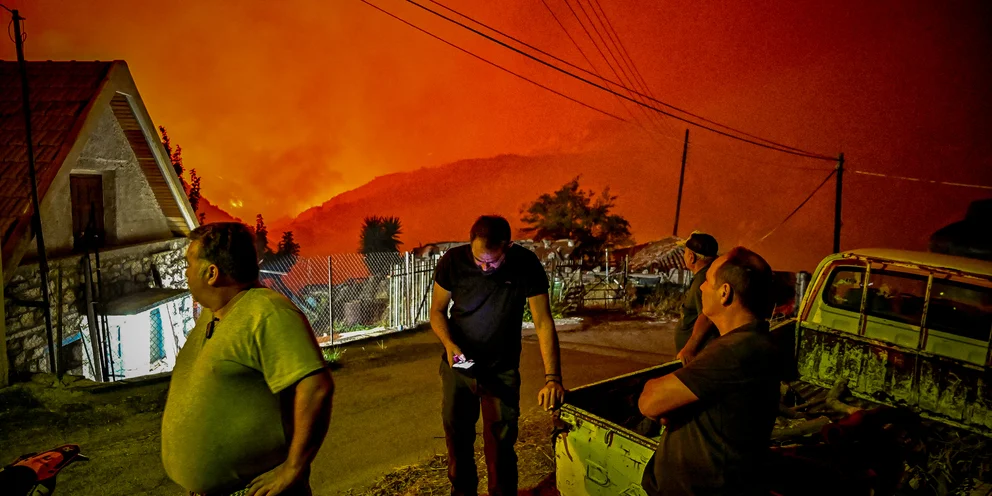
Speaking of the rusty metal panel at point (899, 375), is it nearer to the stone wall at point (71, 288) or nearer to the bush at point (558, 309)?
the bush at point (558, 309)

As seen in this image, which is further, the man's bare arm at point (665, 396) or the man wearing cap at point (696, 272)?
the man wearing cap at point (696, 272)

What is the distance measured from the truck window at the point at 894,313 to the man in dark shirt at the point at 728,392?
13.1 ft

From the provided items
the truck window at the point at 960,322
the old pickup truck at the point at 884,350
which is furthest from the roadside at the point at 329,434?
the truck window at the point at 960,322

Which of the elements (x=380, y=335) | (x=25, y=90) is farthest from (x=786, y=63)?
(x=25, y=90)

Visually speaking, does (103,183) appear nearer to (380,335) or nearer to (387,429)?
(380,335)

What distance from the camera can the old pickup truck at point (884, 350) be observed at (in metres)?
3.75

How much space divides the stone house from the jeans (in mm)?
5955

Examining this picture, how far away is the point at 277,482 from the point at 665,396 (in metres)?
1.43

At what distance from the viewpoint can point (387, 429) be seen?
18.7ft

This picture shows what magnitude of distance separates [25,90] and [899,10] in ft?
210

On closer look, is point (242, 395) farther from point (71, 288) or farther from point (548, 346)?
point (71, 288)

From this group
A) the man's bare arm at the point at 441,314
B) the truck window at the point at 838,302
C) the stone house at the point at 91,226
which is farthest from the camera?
the stone house at the point at 91,226

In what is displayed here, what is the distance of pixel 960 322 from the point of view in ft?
15.2

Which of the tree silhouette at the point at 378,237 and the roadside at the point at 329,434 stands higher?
the tree silhouette at the point at 378,237
